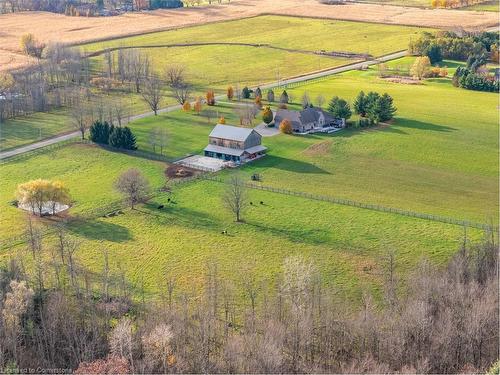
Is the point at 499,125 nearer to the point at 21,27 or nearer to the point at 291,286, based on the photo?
the point at 291,286

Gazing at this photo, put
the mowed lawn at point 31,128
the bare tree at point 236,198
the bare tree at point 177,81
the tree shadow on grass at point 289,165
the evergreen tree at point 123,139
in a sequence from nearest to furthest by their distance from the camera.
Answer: the bare tree at point 236,198 < the tree shadow on grass at point 289,165 < the evergreen tree at point 123,139 < the mowed lawn at point 31,128 < the bare tree at point 177,81

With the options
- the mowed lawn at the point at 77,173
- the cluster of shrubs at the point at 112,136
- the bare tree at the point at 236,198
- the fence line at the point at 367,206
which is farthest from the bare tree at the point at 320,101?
the bare tree at the point at 236,198

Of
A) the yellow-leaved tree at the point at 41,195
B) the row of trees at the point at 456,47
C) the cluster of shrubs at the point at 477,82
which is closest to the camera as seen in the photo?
the yellow-leaved tree at the point at 41,195

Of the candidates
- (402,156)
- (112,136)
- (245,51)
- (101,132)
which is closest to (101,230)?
(112,136)

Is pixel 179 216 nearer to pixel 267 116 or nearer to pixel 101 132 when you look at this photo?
pixel 101 132

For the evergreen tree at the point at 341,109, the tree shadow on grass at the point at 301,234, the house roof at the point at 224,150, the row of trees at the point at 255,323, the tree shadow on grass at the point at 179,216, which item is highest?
the evergreen tree at the point at 341,109

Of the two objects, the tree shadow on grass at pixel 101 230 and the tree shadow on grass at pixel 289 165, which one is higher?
the tree shadow on grass at pixel 289 165

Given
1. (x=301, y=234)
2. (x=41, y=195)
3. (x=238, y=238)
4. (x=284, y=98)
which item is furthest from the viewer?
(x=284, y=98)

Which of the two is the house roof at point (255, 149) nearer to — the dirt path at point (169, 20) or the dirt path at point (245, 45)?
the dirt path at point (245, 45)
